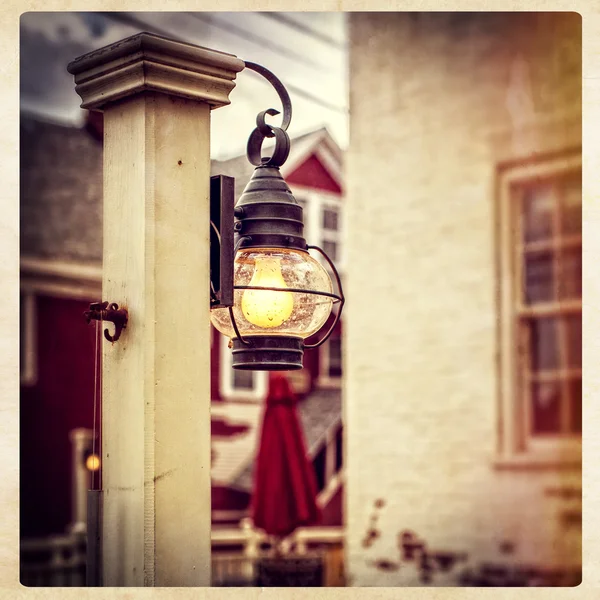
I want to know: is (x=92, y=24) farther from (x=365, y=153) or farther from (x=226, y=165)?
(x=365, y=153)

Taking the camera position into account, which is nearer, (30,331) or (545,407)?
(545,407)

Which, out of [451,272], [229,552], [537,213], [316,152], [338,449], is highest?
[316,152]

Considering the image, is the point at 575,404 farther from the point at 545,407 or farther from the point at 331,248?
the point at 331,248

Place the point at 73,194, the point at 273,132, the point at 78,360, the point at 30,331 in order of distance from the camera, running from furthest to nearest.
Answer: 1. the point at 73,194
2. the point at 78,360
3. the point at 30,331
4. the point at 273,132

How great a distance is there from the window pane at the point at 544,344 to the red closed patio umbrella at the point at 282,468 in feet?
Result: 4.74

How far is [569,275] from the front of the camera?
5004mm

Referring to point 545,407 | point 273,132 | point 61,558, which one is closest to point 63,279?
point 61,558

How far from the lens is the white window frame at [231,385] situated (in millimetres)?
11164

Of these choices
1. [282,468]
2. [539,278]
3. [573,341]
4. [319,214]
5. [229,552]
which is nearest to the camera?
[573,341]

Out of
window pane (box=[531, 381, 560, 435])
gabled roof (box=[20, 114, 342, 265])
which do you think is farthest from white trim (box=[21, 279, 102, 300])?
window pane (box=[531, 381, 560, 435])

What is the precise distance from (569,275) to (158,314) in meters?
3.03

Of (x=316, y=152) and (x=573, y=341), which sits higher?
(x=316, y=152)

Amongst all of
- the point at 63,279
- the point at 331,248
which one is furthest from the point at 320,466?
the point at 63,279
